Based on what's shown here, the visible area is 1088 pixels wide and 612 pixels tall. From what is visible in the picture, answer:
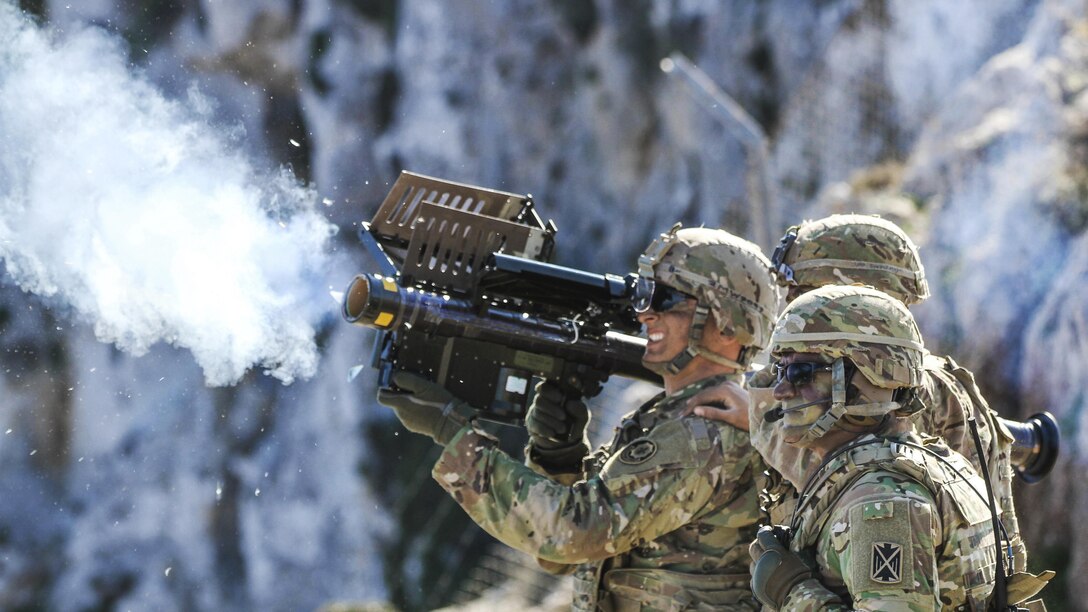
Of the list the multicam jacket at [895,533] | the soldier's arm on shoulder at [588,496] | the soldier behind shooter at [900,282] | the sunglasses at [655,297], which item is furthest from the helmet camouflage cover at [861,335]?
the sunglasses at [655,297]

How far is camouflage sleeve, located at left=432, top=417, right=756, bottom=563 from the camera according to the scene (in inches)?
149

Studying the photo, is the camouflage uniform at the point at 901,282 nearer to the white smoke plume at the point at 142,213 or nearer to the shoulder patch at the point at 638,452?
the shoulder patch at the point at 638,452

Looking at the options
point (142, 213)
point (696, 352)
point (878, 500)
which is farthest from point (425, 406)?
A: point (142, 213)

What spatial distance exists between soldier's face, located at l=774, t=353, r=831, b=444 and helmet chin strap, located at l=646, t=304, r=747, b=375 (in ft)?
3.83

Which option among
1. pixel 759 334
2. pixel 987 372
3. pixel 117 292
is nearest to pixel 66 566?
pixel 117 292

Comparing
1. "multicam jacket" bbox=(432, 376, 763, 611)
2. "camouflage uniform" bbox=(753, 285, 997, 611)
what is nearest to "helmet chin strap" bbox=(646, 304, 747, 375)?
"multicam jacket" bbox=(432, 376, 763, 611)

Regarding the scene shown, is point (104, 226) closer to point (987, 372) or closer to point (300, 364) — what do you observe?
point (300, 364)

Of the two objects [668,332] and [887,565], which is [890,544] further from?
[668,332]

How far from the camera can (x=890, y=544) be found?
2658 millimetres

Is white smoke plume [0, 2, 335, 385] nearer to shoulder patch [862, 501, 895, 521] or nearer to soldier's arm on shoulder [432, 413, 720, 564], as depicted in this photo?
soldier's arm on shoulder [432, 413, 720, 564]

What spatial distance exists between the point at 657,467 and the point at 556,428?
0.53 metres

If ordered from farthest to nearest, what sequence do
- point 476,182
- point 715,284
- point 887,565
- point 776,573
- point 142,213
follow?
point 476,182 < point 142,213 < point 715,284 < point 776,573 < point 887,565

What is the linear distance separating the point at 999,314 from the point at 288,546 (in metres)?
7.73

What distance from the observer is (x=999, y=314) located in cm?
858
